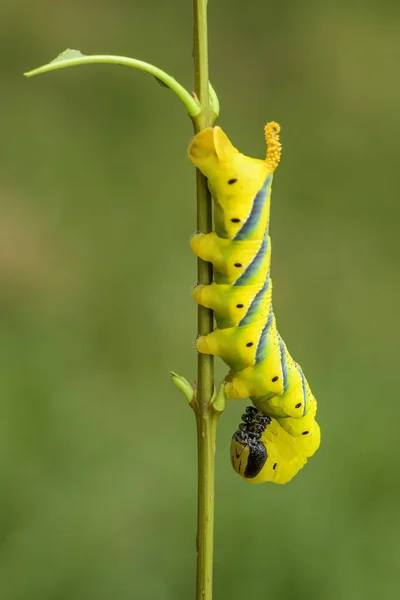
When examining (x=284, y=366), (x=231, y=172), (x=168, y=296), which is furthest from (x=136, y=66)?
(x=168, y=296)

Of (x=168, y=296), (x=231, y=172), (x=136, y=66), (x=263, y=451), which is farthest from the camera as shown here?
(x=168, y=296)

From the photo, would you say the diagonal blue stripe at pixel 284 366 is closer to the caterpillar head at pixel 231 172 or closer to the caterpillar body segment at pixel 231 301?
the caterpillar body segment at pixel 231 301

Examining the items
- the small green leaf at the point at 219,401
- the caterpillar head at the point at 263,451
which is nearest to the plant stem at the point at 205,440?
the small green leaf at the point at 219,401

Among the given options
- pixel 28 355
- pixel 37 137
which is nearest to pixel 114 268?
pixel 28 355

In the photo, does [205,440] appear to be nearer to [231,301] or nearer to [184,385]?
[184,385]

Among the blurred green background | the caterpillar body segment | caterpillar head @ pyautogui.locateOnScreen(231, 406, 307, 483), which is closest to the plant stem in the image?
the caterpillar body segment

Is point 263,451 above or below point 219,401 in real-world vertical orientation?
below

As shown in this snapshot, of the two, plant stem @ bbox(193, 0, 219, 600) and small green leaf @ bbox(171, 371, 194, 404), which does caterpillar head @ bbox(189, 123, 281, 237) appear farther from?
small green leaf @ bbox(171, 371, 194, 404)
